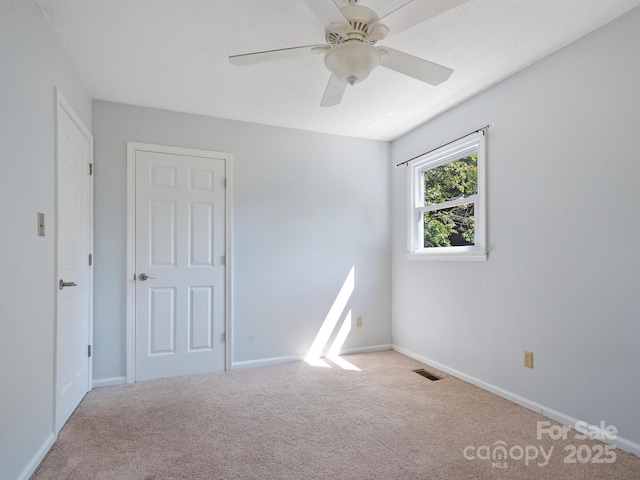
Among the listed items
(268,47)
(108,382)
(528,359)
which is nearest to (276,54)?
(268,47)

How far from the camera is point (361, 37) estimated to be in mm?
1639

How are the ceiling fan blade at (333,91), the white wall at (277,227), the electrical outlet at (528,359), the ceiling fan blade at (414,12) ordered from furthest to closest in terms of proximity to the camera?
the white wall at (277,227) → the electrical outlet at (528,359) → the ceiling fan blade at (333,91) → the ceiling fan blade at (414,12)

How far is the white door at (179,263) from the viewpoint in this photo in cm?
309

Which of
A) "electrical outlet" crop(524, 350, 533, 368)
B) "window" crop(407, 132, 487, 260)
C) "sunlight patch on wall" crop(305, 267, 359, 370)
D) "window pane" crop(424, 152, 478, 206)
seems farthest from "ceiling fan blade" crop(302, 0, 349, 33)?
"sunlight patch on wall" crop(305, 267, 359, 370)

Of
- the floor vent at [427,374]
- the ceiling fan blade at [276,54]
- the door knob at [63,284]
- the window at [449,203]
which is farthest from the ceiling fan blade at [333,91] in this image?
the floor vent at [427,374]

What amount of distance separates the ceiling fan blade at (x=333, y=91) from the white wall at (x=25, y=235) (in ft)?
4.98

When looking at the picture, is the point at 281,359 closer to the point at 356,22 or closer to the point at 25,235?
the point at 25,235

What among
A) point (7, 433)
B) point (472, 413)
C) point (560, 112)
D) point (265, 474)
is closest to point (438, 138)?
point (560, 112)

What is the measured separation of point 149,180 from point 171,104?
2.28 ft

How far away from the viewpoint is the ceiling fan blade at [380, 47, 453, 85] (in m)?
1.78

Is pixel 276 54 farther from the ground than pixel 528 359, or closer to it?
farther from the ground

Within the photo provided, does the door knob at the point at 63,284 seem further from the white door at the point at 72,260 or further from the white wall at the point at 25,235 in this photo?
the white wall at the point at 25,235

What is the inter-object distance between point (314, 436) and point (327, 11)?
7.29ft

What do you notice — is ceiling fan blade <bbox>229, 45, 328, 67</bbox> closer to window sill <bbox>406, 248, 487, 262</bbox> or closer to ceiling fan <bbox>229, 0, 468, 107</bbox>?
ceiling fan <bbox>229, 0, 468, 107</bbox>
